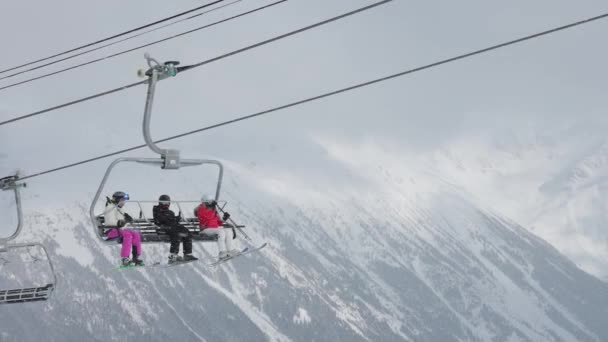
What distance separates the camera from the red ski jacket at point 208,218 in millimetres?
31969

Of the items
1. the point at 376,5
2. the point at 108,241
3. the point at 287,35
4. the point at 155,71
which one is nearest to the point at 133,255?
the point at 108,241

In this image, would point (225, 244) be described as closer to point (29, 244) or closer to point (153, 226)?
point (153, 226)

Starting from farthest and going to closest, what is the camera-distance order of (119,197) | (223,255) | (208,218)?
(208,218) < (223,255) < (119,197)

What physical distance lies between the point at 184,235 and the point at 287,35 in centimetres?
1296

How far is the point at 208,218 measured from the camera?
105 ft

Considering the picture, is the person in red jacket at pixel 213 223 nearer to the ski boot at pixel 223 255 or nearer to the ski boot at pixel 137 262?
the ski boot at pixel 223 255

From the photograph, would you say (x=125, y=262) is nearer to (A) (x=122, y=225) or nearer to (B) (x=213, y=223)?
(A) (x=122, y=225)

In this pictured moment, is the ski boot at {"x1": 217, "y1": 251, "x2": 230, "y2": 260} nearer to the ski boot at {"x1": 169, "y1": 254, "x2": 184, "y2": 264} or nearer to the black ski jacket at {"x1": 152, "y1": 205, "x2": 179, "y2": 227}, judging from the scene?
the ski boot at {"x1": 169, "y1": 254, "x2": 184, "y2": 264}

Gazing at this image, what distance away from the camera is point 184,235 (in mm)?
31156

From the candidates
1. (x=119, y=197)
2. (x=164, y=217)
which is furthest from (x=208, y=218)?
(x=119, y=197)

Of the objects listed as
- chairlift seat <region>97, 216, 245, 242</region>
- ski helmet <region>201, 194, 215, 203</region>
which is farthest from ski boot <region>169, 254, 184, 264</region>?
ski helmet <region>201, 194, 215, 203</region>

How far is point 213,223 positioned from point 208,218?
0.25 meters

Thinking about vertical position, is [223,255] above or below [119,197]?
below

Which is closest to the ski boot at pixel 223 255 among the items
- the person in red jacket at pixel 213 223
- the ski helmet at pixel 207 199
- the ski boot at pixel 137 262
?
the person in red jacket at pixel 213 223
